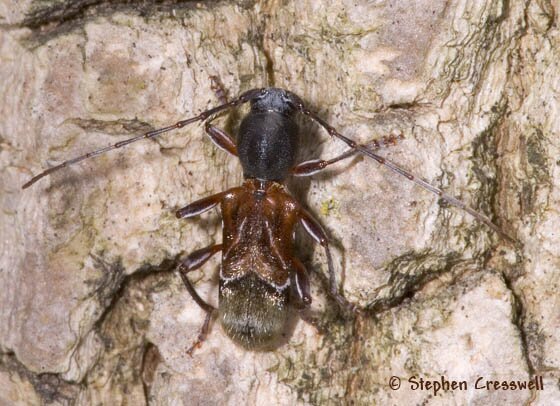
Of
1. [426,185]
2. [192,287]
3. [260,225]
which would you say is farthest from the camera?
[260,225]

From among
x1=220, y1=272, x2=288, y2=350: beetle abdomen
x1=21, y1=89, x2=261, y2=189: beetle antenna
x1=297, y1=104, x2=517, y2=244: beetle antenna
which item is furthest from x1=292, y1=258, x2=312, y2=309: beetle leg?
x1=21, y1=89, x2=261, y2=189: beetle antenna

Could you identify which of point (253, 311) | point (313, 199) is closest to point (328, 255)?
point (313, 199)

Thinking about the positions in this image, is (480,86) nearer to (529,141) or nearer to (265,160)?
(529,141)

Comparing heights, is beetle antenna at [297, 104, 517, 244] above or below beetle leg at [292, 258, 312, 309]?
above

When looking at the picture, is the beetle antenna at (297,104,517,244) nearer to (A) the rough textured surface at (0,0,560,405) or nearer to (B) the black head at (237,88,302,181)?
(A) the rough textured surface at (0,0,560,405)

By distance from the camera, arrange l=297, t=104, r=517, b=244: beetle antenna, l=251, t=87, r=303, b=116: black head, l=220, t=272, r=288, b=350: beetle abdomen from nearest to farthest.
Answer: l=297, t=104, r=517, b=244: beetle antenna, l=220, t=272, r=288, b=350: beetle abdomen, l=251, t=87, r=303, b=116: black head

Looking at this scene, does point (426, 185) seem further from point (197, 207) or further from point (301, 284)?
point (197, 207)

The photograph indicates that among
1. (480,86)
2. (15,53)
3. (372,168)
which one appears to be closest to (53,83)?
(15,53)
